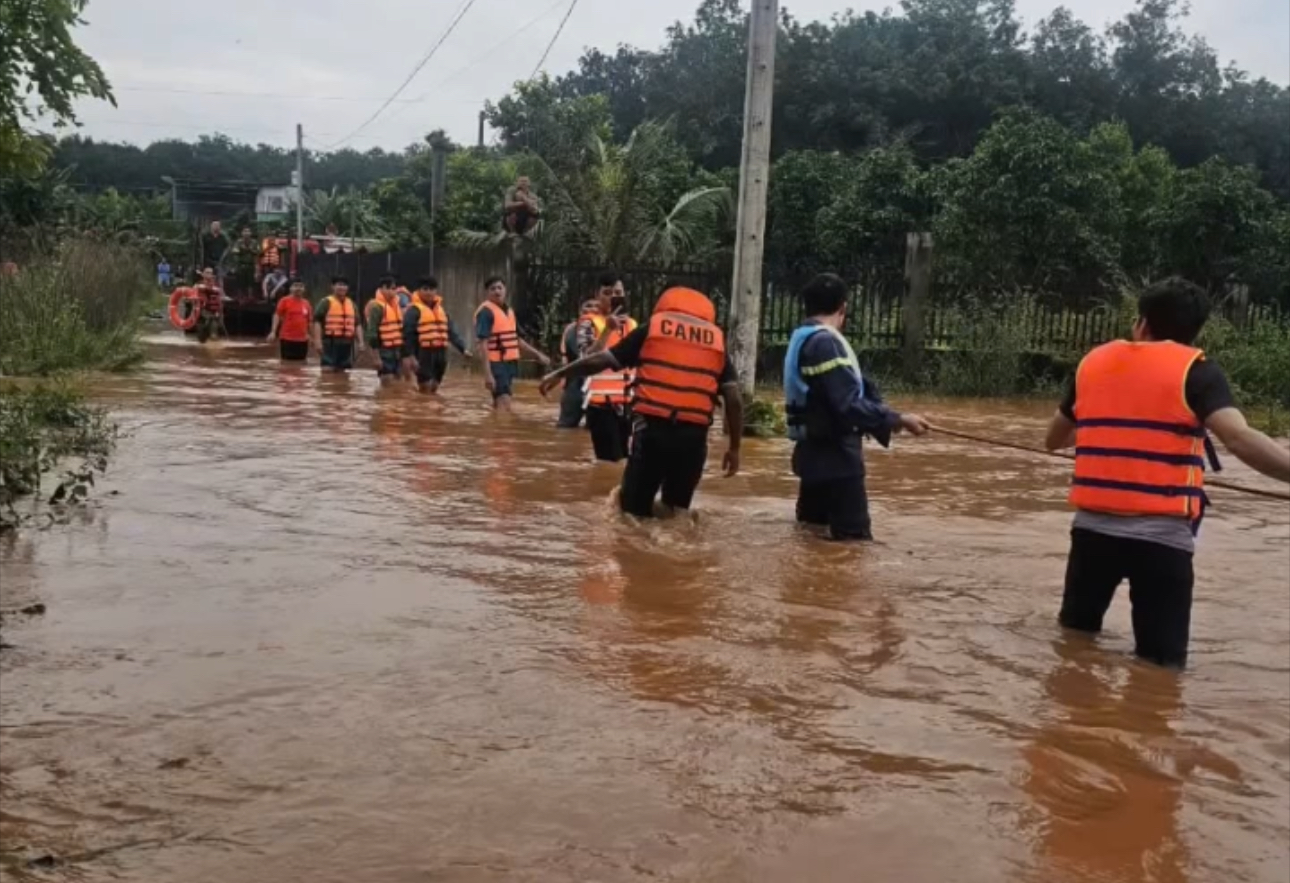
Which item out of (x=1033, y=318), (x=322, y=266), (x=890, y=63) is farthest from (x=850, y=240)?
(x=890, y=63)

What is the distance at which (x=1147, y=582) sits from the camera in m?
5.24

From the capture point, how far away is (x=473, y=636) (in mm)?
5590

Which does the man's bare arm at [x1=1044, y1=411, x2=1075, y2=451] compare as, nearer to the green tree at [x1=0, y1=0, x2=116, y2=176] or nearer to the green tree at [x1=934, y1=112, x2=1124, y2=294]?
the green tree at [x1=0, y1=0, x2=116, y2=176]

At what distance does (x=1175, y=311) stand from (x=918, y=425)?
200 centimetres

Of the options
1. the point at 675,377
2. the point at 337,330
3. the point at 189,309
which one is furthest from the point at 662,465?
the point at 189,309

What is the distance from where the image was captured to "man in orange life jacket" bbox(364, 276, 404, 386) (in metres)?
17.9

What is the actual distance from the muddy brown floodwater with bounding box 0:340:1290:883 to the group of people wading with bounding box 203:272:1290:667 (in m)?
0.28

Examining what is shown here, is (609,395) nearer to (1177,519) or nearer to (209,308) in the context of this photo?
(1177,519)

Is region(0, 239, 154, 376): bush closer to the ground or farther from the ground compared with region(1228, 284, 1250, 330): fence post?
closer to the ground

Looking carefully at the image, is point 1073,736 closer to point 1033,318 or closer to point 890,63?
point 1033,318

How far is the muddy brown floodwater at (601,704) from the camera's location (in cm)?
359

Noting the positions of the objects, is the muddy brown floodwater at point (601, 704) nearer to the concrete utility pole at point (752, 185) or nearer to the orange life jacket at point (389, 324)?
the concrete utility pole at point (752, 185)

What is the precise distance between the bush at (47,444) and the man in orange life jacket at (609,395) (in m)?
3.59

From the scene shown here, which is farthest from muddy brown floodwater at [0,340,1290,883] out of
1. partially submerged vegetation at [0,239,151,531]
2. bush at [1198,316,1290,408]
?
bush at [1198,316,1290,408]
